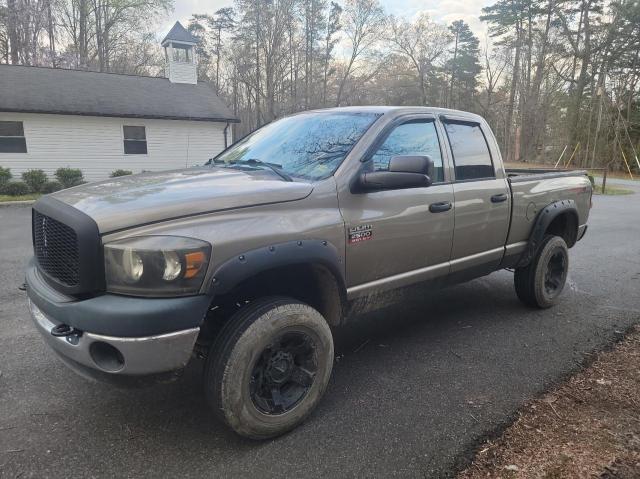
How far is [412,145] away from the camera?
139 inches

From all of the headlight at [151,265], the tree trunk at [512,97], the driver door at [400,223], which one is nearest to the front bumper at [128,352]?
the headlight at [151,265]

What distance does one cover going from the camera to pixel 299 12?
120 ft

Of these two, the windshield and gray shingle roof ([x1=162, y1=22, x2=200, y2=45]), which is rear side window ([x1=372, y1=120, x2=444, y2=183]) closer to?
the windshield

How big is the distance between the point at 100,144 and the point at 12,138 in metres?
2.98

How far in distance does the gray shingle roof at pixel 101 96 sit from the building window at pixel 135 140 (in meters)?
0.74

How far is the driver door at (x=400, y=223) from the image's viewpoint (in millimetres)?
2994

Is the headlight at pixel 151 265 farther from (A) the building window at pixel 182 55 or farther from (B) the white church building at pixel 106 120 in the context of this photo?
(A) the building window at pixel 182 55

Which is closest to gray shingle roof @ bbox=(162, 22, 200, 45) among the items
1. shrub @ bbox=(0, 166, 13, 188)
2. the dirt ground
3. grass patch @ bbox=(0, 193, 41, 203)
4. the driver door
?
shrub @ bbox=(0, 166, 13, 188)

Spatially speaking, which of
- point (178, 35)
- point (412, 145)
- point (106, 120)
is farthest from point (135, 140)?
point (412, 145)

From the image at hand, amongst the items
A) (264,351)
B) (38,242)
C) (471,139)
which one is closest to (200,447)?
(264,351)

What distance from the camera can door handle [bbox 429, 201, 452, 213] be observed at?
3.44m

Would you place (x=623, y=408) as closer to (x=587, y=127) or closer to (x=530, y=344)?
(x=530, y=344)

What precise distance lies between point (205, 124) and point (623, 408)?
20098 millimetres

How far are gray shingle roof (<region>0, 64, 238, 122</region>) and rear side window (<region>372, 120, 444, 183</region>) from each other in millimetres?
17684
